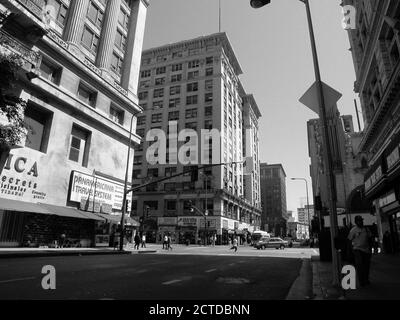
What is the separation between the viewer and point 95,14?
110ft

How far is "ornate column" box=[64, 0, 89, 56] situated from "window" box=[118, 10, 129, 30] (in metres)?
7.43

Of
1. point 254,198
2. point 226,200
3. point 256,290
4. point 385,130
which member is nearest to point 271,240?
point 226,200

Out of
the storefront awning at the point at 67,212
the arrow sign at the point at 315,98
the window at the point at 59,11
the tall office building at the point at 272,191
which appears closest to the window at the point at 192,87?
the window at the point at 59,11

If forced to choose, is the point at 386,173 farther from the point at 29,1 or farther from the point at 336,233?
the point at 29,1

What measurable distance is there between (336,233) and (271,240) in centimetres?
3899

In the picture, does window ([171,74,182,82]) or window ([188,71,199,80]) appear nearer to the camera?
window ([188,71,199,80])

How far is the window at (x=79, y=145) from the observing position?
93.8 ft

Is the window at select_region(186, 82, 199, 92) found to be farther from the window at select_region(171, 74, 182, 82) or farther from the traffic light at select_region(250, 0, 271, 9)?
the traffic light at select_region(250, 0, 271, 9)

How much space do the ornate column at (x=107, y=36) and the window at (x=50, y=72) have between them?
5873 millimetres

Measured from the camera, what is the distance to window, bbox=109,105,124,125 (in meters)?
34.8

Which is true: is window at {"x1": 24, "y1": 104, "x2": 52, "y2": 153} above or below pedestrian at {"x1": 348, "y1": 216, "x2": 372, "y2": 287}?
above

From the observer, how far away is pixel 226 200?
6456 centimetres

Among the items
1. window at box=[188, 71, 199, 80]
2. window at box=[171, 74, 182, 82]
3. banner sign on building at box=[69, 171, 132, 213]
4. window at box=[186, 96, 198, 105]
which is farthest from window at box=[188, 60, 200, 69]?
banner sign on building at box=[69, 171, 132, 213]

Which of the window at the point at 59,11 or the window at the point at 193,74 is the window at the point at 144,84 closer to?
the window at the point at 193,74
